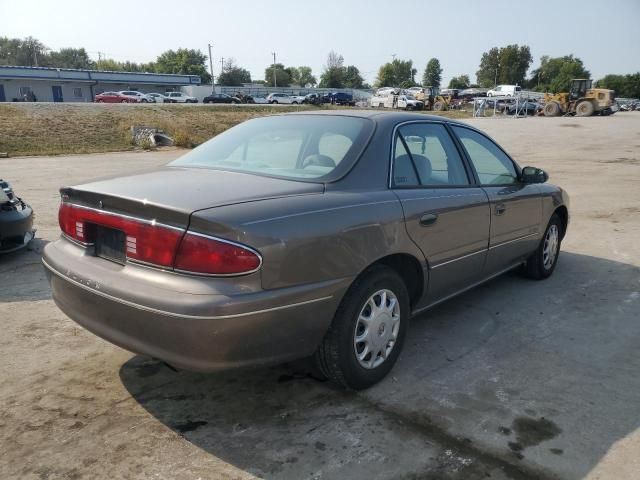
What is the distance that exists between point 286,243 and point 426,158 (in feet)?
5.06

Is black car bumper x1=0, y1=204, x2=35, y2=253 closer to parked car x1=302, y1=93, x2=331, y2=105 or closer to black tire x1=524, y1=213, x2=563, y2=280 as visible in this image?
black tire x1=524, y1=213, x2=563, y2=280

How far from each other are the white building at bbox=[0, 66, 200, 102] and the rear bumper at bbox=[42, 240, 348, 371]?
2330 inches

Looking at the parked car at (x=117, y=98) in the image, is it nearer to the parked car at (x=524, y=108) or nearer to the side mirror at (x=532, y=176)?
the parked car at (x=524, y=108)

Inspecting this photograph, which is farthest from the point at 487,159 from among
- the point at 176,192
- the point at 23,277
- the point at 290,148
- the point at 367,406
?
the point at 23,277

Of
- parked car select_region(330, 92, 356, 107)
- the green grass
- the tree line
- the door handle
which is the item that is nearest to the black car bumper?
the door handle

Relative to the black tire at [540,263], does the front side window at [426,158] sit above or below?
above

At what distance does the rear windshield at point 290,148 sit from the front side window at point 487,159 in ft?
3.64

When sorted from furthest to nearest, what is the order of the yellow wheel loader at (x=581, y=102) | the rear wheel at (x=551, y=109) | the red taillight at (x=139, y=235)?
the rear wheel at (x=551, y=109), the yellow wheel loader at (x=581, y=102), the red taillight at (x=139, y=235)

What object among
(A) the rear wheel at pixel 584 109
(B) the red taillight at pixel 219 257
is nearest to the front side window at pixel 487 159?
(B) the red taillight at pixel 219 257

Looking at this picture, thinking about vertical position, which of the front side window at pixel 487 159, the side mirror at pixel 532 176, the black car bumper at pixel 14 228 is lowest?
the black car bumper at pixel 14 228

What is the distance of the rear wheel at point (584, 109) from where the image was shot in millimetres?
39500

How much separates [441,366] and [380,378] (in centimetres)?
49

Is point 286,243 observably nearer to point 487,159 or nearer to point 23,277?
point 487,159

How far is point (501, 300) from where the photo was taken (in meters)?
4.59
